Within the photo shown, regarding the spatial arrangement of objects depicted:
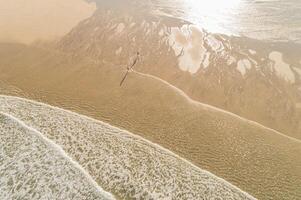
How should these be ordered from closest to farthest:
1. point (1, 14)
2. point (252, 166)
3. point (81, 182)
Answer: point (81, 182) < point (252, 166) < point (1, 14)

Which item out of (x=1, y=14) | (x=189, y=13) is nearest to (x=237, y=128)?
(x=189, y=13)

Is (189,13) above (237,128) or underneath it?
above

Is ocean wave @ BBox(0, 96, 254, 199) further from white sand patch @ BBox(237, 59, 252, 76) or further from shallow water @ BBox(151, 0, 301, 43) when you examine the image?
shallow water @ BBox(151, 0, 301, 43)

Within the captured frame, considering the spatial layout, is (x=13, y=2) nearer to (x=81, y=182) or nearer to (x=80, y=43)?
(x=80, y=43)

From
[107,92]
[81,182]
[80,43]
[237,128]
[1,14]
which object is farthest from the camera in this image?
[1,14]

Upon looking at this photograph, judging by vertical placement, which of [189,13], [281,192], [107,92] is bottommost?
[281,192]

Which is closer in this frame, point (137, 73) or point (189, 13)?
point (137, 73)

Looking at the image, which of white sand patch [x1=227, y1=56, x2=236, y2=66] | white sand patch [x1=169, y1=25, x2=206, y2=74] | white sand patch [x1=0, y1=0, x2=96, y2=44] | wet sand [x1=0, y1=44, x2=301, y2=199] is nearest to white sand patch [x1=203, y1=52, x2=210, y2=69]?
white sand patch [x1=169, y1=25, x2=206, y2=74]

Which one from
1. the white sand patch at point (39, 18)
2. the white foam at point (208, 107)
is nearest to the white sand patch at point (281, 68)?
the white foam at point (208, 107)
